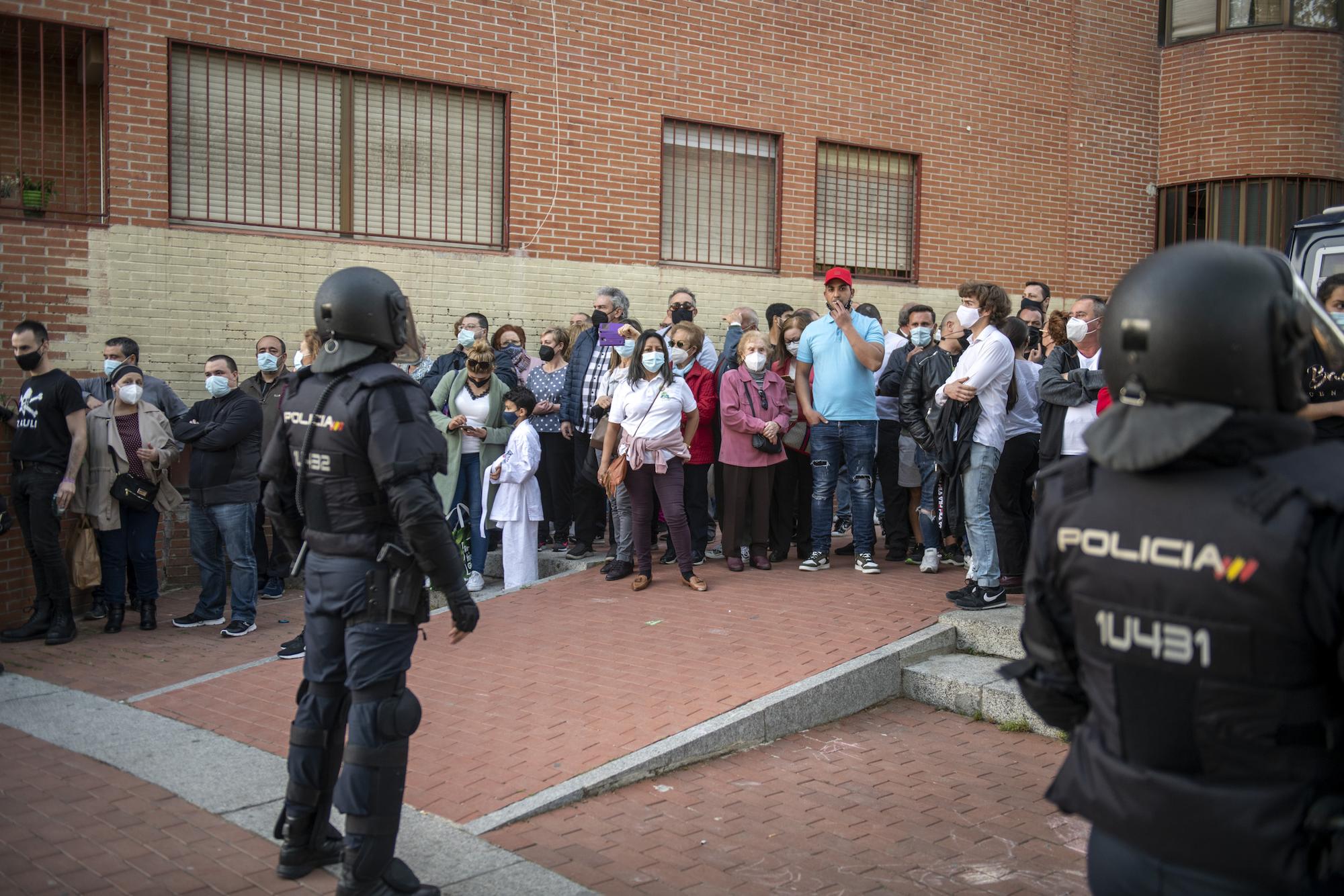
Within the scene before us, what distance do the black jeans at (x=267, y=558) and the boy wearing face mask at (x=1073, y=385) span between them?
6.25 meters

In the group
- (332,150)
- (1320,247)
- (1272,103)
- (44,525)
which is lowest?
(44,525)

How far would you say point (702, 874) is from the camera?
4.57m

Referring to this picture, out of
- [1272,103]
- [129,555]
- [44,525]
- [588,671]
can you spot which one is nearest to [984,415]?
[588,671]

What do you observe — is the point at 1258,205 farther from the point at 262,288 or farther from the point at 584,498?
the point at 262,288

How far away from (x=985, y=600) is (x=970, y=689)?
1050 millimetres

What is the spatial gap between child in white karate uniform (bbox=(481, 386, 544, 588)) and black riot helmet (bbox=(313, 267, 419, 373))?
4708 millimetres

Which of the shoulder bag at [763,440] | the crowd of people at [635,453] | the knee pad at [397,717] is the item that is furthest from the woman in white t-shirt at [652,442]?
the knee pad at [397,717]

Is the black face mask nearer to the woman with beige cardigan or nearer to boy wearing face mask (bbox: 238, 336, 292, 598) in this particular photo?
the woman with beige cardigan

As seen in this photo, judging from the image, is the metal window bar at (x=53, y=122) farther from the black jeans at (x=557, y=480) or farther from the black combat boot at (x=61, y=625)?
the black jeans at (x=557, y=480)

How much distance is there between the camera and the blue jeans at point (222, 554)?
343 inches

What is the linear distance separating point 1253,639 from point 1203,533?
0.22 metres

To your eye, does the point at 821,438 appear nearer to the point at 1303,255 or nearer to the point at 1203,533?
the point at 1303,255

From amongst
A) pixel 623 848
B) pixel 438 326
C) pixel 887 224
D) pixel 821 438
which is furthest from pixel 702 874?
pixel 887 224

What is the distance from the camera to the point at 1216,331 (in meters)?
2.38
